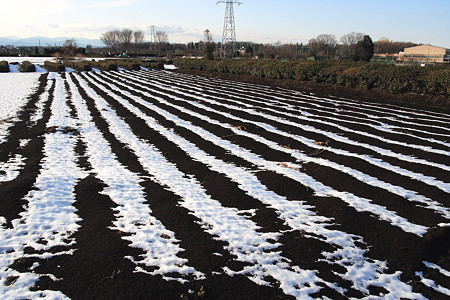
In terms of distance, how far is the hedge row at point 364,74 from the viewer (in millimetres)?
12438

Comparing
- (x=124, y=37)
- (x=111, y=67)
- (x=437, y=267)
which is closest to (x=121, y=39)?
(x=124, y=37)

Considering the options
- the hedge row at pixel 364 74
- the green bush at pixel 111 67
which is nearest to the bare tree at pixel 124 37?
the green bush at pixel 111 67

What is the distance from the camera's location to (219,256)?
134 inches

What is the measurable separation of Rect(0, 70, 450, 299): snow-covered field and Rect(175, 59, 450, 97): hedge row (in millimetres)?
3807

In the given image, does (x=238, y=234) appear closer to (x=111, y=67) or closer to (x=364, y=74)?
(x=364, y=74)

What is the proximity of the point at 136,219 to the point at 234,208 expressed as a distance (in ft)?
4.44

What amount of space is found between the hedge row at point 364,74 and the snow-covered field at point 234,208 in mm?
3807

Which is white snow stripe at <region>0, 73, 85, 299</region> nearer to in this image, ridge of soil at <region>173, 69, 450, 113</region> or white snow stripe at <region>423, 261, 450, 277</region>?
white snow stripe at <region>423, 261, 450, 277</region>

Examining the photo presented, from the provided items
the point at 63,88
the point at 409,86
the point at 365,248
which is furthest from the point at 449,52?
the point at 365,248

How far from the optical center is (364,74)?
15188 millimetres

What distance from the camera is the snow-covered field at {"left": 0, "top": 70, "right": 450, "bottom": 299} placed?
306cm

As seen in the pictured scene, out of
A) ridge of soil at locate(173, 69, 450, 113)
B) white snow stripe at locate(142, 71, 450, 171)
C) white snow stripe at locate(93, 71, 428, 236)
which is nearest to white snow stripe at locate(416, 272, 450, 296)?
white snow stripe at locate(93, 71, 428, 236)

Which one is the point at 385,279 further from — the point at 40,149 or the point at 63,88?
the point at 63,88

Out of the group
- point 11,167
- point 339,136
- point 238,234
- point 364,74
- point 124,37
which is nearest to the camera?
point 238,234
